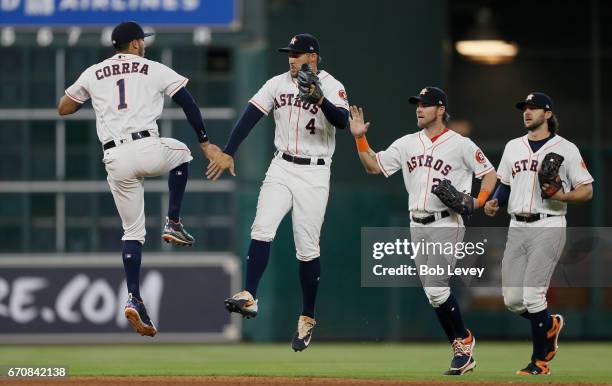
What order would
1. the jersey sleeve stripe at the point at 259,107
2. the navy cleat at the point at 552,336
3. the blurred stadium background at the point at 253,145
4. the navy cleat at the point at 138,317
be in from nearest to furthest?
the navy cleat at the point at 138,317 < the jersey sleeve stripe at the point at 259,107 < the navy cleat at the point at 552,336 < the blurred stadium background at the point at 253,145

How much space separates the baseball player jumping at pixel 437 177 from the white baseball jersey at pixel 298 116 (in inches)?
12.2

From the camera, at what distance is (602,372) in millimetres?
12211

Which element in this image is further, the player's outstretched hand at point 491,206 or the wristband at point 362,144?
the player's outstretched hand at point 491,206

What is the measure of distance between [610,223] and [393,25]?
340 centimetres

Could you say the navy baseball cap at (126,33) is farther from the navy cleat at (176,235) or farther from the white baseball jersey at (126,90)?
the navy cleat at (176,235)

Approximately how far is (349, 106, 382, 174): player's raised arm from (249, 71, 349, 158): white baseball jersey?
0.51 feet

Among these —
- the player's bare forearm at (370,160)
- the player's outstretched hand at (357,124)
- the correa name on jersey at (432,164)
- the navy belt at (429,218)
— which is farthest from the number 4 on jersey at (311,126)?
the navy belt at (429,218)

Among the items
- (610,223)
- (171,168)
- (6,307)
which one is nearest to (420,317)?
(610,223)

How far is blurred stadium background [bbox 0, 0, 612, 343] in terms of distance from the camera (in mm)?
16547

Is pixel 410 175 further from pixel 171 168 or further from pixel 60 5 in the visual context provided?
pixel 60 5

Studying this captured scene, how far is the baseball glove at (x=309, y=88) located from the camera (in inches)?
392

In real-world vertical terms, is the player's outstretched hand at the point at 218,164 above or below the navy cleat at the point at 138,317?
above

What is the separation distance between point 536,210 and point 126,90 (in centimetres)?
306

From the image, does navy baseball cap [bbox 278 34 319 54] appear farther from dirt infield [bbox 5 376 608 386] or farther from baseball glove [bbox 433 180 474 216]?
dirt infield [bbox 5 376 608 386]
